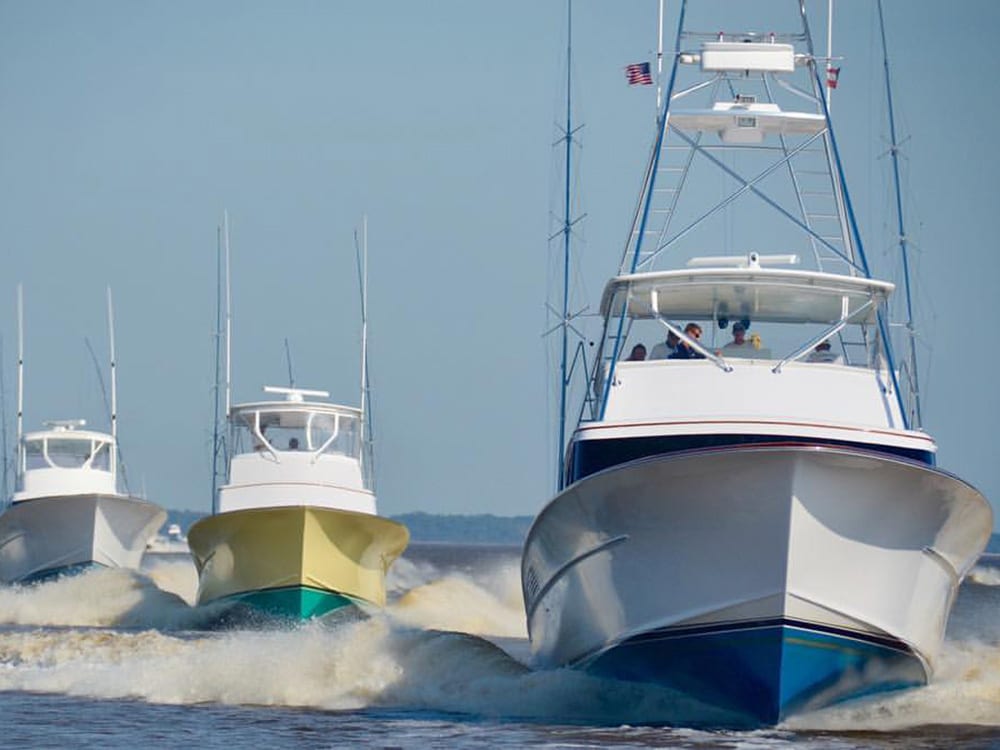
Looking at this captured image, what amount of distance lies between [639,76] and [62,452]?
21380mm

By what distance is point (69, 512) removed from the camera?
113 ft

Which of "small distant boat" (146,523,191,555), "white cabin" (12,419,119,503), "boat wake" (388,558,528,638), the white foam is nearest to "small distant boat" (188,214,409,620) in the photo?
"boat wake" (388,558,528,638)

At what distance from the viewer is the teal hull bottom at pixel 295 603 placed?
84.1 feet

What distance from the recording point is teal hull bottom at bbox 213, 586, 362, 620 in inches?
1009

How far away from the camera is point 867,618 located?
1394 cm

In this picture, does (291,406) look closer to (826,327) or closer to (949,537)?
(826,327)

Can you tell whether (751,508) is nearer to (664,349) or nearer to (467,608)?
(664,349)

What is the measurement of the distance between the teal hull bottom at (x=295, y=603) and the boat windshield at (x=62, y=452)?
37.1 ft

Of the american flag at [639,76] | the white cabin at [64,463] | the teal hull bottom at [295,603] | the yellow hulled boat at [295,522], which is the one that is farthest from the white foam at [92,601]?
the american flag at [639,76]

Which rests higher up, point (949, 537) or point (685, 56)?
point (685, 56)

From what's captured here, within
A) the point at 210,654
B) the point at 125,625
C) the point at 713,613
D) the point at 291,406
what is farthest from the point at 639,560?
the point at 125,625

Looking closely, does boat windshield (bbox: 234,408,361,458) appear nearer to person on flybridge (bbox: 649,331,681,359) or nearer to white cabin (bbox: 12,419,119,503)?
white cabin (bbox: 12,419,119,503)

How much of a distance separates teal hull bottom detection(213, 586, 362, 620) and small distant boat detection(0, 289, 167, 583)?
29.6 ft

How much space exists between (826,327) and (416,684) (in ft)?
18.0
